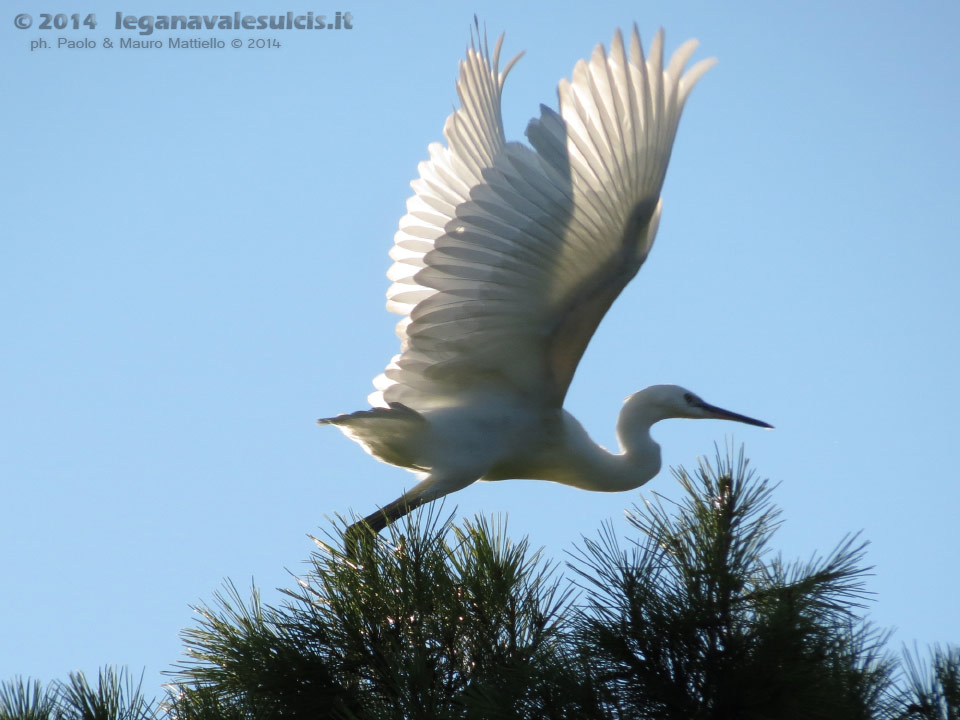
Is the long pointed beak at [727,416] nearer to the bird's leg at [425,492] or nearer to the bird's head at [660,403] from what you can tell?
the bird's head at [660,403]

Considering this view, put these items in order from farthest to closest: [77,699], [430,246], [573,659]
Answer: [430,246], [77,699], [573,659]

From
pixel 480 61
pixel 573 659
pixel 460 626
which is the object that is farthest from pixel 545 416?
pixel 573 659

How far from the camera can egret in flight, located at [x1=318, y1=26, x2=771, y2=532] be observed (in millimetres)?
4047

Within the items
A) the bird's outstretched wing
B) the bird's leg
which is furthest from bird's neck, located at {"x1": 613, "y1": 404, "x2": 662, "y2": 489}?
the bird's leg

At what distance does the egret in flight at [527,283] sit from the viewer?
13.3 feet

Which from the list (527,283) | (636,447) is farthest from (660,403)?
(527,283)

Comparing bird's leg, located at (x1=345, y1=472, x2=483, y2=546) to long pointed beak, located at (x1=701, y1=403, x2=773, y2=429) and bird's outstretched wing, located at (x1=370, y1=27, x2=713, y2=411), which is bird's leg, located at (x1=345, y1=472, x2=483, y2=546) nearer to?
bird's outstretched wing, located at (x1=370, y1=27, x2=713, y2=411)

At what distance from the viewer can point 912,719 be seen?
248 centimetres

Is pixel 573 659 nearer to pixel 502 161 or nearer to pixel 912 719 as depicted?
pixel 912 719

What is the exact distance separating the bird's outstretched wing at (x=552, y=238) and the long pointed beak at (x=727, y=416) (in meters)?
0.93

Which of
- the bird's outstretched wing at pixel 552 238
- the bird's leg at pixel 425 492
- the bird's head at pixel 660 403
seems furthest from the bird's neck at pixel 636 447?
the bird's leg at pixel 425 492

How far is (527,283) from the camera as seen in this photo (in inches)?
169

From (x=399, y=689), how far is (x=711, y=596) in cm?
76

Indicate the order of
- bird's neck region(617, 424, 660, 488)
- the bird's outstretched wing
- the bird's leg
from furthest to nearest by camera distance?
bird's neck region(617, 424, 660, 488)
the bird's leg
the bird's outstretched wing
